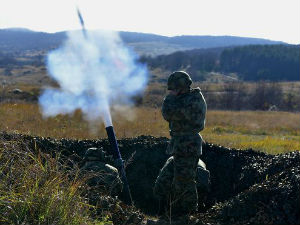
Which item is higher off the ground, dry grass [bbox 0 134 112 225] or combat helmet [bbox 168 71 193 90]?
combat helmet [bbox 168 71 193 90]

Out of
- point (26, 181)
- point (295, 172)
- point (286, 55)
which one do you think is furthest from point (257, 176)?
point (286, 55)

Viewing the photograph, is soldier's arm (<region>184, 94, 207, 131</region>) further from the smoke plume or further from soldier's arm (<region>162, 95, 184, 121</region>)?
the smoke plume

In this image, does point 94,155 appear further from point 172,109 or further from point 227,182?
point 227,182

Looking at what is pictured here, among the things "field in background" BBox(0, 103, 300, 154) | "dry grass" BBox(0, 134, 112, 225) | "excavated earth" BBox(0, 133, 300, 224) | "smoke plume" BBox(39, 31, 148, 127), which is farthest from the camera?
"field in background" BBox(0, 103, 300, 154)

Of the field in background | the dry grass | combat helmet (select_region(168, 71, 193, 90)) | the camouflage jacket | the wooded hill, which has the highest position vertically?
combat helmet (select_region(168, 71, 193, 90))

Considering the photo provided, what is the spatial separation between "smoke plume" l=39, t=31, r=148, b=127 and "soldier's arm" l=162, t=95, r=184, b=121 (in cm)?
149

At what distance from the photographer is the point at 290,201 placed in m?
6.26

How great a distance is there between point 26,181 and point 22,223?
0.88 meters

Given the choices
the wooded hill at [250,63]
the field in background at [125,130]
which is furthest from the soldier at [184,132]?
the wooded hill at [250,63]

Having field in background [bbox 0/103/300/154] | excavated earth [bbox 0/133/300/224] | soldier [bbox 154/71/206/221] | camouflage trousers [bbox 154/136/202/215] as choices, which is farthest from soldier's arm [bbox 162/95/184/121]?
field in background [bbox 0/103/300/154]

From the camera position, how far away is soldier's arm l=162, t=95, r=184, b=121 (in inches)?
291

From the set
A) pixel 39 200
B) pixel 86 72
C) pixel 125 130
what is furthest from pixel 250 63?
pixel 39 200

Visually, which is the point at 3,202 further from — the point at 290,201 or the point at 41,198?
the point at 290,201

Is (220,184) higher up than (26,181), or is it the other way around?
(26,181)
